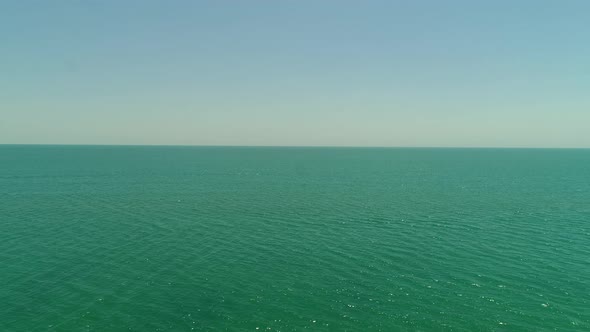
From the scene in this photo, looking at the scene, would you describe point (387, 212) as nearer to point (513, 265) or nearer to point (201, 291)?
point (513, 265)

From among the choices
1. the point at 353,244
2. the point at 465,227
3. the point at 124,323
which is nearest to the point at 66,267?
the point at 124,323

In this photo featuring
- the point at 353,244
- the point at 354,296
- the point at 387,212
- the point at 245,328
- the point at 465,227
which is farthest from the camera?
the point at 387,212

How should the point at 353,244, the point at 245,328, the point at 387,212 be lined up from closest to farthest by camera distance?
1. the point at 245,328
2. the point at 353,244
3. the point at 387,212

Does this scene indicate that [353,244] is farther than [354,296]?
Yes

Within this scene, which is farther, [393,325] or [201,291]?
[201,291]

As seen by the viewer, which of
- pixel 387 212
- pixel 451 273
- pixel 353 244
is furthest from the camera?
pixel 387 212

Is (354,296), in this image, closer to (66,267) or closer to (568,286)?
(568,286)

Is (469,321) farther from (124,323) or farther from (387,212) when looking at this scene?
(387,212)

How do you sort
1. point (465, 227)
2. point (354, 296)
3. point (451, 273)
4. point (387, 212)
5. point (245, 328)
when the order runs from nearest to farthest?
point (245, 328) → point (354, 296) → point (451, 273) → point (465, 227) → point (387, 212)

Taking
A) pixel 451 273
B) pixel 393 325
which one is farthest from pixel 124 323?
pixel 451 273
